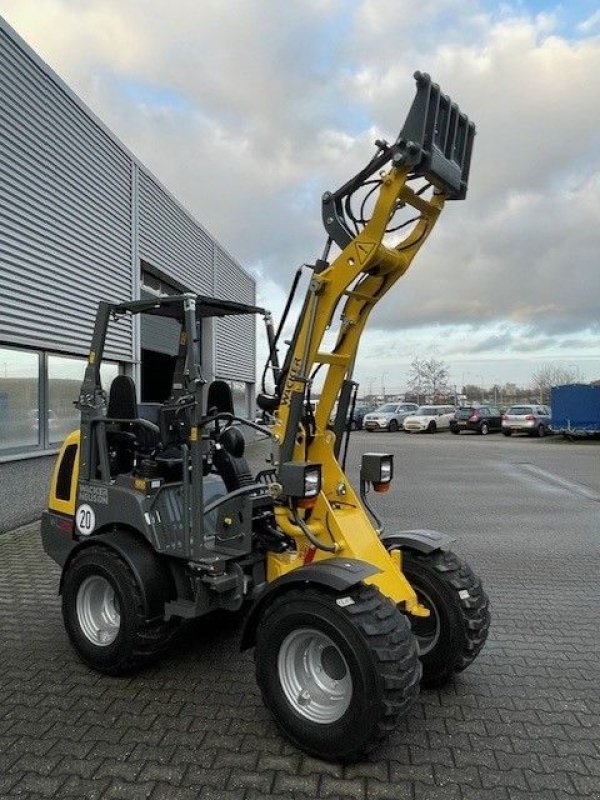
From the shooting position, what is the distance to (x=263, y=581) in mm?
4016

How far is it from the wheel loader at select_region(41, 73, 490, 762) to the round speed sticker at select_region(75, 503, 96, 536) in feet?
0.04

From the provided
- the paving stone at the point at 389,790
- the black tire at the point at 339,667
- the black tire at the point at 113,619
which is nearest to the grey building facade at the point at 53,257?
the black tire at the point at 113,619

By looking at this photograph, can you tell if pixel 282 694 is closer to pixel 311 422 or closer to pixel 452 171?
pixel 311 422

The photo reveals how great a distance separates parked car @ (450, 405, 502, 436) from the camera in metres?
32.8

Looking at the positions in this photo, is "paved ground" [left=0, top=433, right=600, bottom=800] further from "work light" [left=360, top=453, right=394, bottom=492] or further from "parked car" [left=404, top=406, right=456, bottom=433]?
"parked car" [left=404, top=406, right=456, bottom=433]

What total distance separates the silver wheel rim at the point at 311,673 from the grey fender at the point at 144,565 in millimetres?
1023

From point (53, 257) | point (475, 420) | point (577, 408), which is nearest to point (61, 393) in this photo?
point (53, 257)

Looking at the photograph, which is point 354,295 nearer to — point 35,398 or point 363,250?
point 363,250

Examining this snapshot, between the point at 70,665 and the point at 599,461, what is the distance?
18.0m

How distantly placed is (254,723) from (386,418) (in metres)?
32.9

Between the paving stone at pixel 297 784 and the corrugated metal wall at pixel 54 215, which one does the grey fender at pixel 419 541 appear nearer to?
the paving stone at pixel 297 784

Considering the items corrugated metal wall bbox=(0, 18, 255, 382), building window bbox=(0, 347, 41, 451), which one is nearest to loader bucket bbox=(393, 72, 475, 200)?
corrugated metal wall bbox=(0, 18, 255, 382)

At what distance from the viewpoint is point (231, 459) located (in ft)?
15.0

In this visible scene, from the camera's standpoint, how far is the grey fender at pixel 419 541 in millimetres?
3982
